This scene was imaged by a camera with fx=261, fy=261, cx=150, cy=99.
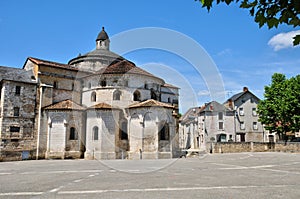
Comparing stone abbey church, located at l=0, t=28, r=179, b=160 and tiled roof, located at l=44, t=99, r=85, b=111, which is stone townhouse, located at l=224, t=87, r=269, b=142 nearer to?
stone abbey church, located at l=0, t=28, r=179, b=160

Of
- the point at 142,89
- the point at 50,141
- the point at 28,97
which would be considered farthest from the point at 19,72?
the point at 142,89

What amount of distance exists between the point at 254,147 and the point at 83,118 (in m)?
24.8

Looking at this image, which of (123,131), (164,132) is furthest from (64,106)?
(164,132)

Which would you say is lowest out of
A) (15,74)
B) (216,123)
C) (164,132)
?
(164,132)

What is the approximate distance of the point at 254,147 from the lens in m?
38.3

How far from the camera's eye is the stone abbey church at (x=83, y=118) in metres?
30.9

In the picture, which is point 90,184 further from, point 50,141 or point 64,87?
point 64,87

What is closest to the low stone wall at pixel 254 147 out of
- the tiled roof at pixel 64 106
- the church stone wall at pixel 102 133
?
the church stone wall at pixel 102 133

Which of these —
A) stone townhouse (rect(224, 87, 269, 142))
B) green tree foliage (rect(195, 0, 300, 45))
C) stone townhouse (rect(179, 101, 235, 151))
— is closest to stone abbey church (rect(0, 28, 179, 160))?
stone townhouse (rect(179, 101, 235, 151))

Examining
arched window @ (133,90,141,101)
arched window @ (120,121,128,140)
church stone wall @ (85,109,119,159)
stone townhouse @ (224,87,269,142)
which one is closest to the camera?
church stone wall @ (85,109,119,159)

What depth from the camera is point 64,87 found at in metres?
35.6

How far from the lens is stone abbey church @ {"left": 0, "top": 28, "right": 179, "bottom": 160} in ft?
101

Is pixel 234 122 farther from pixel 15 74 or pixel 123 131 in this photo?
pixel 15 74

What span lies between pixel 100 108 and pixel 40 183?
18.9 m
